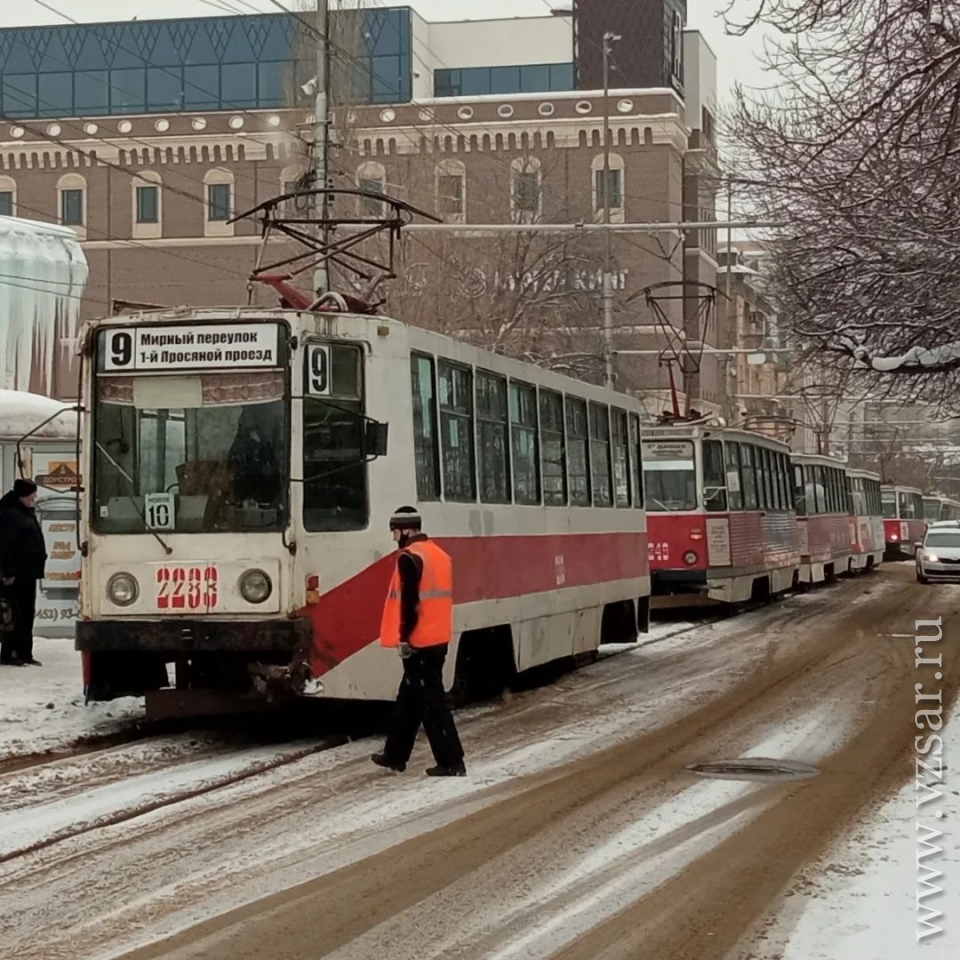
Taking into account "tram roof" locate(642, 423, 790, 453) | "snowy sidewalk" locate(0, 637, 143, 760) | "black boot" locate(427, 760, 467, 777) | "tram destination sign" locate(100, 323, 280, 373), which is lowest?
"black boot" locate(427, 760, 467, 777)

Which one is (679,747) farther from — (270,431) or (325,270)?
(325,270)

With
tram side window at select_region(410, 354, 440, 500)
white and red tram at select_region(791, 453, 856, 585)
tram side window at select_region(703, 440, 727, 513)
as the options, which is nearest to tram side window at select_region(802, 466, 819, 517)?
white and red tram at select_region(791, 453, 856, 585)

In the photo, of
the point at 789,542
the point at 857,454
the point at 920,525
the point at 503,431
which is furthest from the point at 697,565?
the point at 857,454

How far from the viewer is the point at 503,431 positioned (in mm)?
15430

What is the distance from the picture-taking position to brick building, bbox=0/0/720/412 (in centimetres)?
6688

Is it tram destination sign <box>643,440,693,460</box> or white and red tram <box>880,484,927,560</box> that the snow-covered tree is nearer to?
tram destination sign <box>643,440,693,460</box>

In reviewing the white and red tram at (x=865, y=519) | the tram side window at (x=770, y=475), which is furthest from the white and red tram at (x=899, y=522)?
the tram side window at (x=770, y=475)

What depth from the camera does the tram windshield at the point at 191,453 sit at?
40.5 ft

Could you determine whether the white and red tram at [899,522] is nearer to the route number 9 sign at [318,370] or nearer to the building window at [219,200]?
the building window at [219,200]

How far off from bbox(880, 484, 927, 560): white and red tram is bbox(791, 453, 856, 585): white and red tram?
61.9 ft

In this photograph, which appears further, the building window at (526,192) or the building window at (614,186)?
the building window at (614,186)

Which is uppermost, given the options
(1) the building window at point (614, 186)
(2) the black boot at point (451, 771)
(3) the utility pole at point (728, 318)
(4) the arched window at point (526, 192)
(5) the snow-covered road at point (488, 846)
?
(1) the building window at point (614, 186)

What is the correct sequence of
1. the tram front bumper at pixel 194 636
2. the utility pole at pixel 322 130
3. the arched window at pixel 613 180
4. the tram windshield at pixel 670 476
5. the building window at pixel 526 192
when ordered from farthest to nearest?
the arched window at pixel 613 180 < the building window at pixel 526 192 < the tram windshield at pixel 670 476 < the utility pole at pixel 322 130 < the tram front bumper at pixel 194 636

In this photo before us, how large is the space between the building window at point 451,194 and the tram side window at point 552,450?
3358cm
